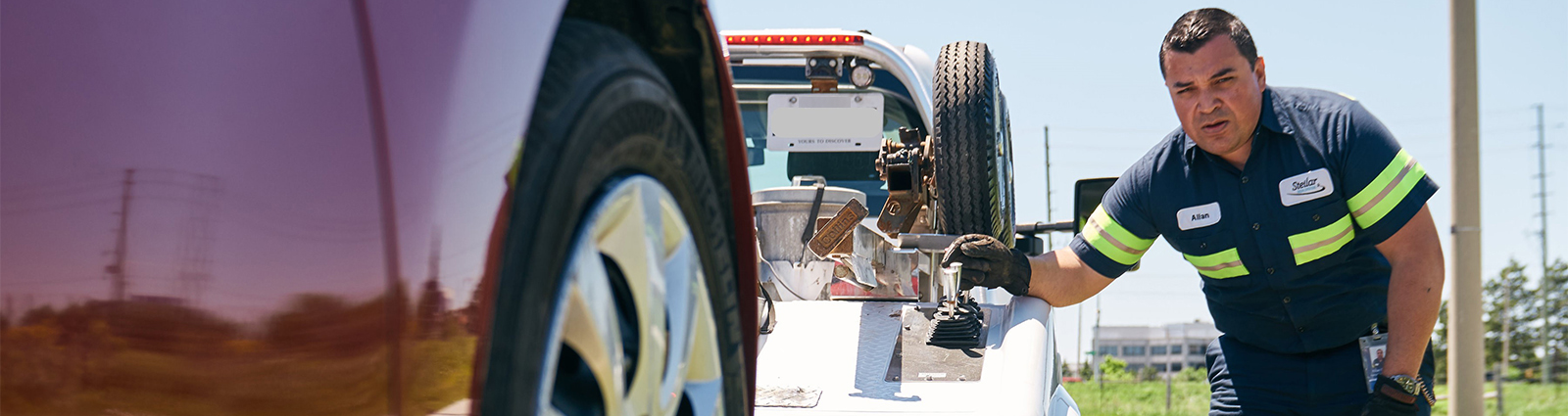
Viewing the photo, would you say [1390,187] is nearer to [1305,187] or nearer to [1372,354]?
[1305,187]

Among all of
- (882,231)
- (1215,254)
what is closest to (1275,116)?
(1215,254)

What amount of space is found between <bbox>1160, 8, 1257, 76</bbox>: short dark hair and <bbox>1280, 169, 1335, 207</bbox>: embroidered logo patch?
31 cm

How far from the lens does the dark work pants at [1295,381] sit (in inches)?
127

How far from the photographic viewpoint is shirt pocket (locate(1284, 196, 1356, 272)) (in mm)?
3121

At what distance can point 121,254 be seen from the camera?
2.78 feet

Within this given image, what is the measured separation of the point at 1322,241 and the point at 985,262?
2.82 ft

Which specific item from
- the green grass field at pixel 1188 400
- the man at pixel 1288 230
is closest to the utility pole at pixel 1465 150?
the man at pixel 1288 230

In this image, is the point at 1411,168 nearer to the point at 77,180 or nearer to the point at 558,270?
the point at 558,270

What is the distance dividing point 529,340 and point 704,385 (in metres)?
0.52

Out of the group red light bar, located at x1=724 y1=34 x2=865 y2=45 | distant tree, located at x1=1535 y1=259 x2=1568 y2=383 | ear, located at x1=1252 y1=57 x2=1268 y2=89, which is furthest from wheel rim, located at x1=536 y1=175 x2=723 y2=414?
distant tree, located at x1=1535 y1=259 x2=1568 y2=383

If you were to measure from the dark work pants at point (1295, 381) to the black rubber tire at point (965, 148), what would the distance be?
916 mm

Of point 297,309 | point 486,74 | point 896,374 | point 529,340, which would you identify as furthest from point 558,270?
point 896,374

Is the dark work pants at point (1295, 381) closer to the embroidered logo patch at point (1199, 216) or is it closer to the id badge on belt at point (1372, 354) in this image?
the id badge on belt at point (1372, 354)

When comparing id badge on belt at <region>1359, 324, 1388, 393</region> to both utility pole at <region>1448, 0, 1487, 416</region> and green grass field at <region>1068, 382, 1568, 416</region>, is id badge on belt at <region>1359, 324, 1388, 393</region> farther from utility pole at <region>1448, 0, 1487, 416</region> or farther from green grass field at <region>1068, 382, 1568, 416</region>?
green grass field at <region>1068, 382, 1568, 416</region>
